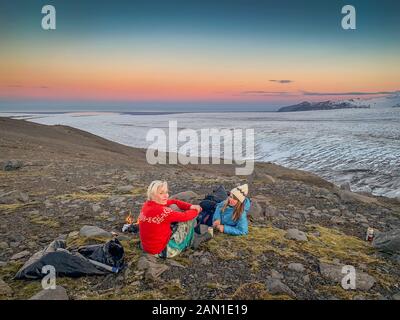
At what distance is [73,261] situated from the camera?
5.65 meters

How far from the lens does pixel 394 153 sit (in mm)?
22391

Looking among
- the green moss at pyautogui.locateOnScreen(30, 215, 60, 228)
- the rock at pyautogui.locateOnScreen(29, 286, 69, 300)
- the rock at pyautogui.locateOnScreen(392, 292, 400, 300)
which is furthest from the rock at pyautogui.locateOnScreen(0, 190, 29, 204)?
the rock at pyautogui.locateOnScreen(392, 292, 400, 300)

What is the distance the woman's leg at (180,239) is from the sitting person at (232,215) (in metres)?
0.98

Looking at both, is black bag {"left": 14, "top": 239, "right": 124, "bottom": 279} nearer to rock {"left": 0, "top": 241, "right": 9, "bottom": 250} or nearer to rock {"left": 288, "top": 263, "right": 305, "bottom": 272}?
rock {"left": 0, "top": 241, "right": 9, "bottom": 250}

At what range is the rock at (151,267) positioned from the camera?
18.4 feet

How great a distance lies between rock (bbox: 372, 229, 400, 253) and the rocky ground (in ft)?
0.55

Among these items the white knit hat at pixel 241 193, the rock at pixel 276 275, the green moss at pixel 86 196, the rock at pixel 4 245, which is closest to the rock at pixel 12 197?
the green moss at pixel 86 196

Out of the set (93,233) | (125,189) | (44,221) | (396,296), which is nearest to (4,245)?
(44,221)

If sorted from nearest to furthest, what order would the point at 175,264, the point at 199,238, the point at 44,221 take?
the point at 175,264, the point at 199,238, the point at 44,221

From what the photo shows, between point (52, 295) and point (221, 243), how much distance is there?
326cm

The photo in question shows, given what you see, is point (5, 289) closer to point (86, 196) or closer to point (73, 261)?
point (73, 261)

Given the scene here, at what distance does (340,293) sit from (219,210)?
2.86 m
